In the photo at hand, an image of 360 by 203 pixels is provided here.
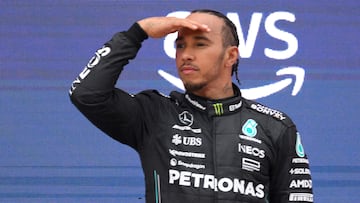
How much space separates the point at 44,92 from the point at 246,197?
0.94 metres

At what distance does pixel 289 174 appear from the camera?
163cm

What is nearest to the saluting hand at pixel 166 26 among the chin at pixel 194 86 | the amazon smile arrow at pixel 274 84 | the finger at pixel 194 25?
the finger at pixel 194 25

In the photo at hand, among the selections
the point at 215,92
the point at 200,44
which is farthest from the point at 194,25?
the point at 215,92

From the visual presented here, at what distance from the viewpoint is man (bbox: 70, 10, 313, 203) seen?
5.07 feet

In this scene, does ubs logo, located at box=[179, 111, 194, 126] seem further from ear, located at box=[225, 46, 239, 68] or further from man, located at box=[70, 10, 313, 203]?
ear, located at box=[225, 46, 239, 68]

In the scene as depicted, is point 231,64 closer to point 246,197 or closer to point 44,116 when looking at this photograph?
point 246,197

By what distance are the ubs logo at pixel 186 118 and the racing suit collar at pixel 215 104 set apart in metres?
0.03

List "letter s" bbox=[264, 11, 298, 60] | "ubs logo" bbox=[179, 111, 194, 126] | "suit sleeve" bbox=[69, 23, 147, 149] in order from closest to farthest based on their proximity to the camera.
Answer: "suit sleeve" bbox=[69, 23, 147, 149], "ubs logo" bbox=[179, 111, 194, 126], "letter s" bbox=[264, 11, 298, 60]

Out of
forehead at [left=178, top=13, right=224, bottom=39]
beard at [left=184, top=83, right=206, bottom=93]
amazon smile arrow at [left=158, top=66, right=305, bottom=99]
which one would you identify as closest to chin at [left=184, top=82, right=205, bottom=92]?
beard at [left=184, top=83, right=206, bottom=93]

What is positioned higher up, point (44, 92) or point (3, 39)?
point (3, 39)

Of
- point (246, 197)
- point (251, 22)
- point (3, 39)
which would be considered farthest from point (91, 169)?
point (246, 197)

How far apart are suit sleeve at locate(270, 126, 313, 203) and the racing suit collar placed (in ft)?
0.43

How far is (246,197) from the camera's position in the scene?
61.4 inches

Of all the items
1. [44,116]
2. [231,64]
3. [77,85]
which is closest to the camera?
[77,85]
